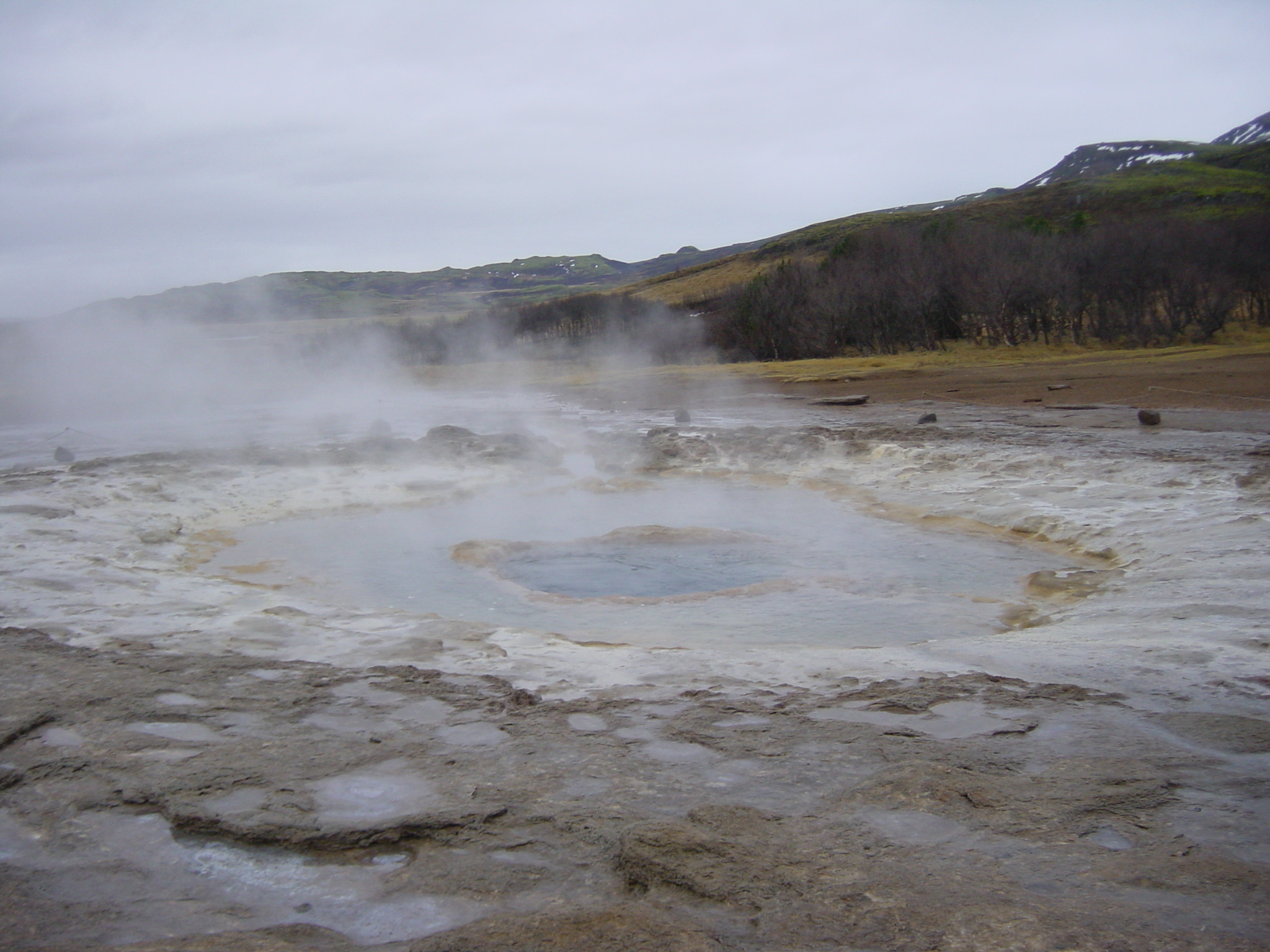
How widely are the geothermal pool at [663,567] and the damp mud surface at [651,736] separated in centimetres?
5

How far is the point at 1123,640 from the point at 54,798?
403cm

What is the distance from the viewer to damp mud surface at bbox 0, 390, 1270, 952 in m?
1.87

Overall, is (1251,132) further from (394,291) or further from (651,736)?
(651,736)

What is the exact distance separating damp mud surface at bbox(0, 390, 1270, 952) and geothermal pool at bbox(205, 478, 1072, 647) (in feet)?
0.15

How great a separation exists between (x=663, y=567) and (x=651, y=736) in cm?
341

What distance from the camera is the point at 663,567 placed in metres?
6.30

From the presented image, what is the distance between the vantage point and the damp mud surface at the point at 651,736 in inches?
73.8

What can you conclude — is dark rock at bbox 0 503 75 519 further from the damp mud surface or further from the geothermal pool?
the geothermal pool

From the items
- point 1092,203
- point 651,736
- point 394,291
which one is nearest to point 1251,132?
point 1092,203

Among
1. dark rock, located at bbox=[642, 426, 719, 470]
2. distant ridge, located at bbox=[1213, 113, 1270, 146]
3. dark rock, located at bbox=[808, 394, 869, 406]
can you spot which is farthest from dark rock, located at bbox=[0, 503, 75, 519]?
distant ridge, located at bbox=[1213, 113, 1270, 146]

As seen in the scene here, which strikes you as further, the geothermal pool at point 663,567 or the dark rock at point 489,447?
the dark rock at point 489,447

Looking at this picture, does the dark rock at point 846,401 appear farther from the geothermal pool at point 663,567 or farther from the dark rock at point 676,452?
the geothermal pool at point 663,567

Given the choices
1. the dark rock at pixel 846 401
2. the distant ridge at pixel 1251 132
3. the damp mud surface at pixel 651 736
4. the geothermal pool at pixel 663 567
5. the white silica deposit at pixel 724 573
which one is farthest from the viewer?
the distant ridge at pixel 1251 132

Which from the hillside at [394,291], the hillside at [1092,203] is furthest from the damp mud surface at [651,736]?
the hillside at [1092,203]
